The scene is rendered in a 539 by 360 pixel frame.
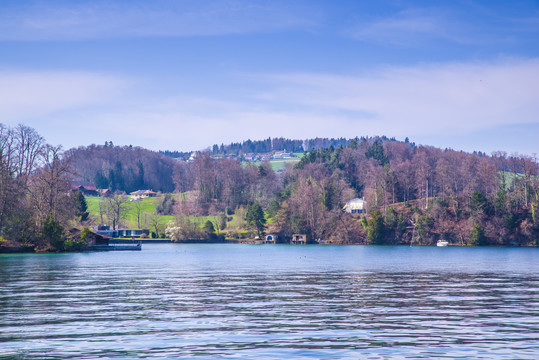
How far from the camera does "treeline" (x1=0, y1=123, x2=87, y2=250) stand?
8950 cm

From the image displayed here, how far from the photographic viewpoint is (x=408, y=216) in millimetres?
171125

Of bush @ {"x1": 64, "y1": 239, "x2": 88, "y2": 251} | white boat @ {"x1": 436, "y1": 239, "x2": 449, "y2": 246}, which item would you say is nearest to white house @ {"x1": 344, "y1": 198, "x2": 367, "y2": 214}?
white boat @ {"x1": 436, "y1": 239, "x2": 449, "y2": 246}

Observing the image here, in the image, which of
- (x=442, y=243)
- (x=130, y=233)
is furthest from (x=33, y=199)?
(x=442, y=243)

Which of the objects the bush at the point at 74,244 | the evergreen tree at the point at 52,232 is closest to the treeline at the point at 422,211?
the bush at the point at 74,244

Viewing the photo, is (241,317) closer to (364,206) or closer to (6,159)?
(6,159)

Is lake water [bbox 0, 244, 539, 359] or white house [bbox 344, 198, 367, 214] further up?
white house [bbox 344, 198, 367, 214]

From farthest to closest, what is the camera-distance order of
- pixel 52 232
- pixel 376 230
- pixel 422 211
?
pixel 422 211 < pixel 376 230 < pixel 52 232

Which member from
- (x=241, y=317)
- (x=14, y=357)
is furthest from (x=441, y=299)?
(x=14, y=357)

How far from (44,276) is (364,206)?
154 m

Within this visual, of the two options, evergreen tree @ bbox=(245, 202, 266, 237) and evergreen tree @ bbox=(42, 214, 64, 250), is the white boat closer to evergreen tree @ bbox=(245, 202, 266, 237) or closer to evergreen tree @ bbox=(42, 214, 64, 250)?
evergreen tree @ bbox=(245, 202, 266, 237)

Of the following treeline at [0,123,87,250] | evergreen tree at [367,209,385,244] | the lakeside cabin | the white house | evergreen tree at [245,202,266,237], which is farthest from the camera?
the white house

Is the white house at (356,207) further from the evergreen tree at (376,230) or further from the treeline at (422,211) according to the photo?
the evergreen tree at (376,230)

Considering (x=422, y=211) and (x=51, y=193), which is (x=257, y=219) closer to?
(x=422, y=211)

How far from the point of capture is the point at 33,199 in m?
99.7
